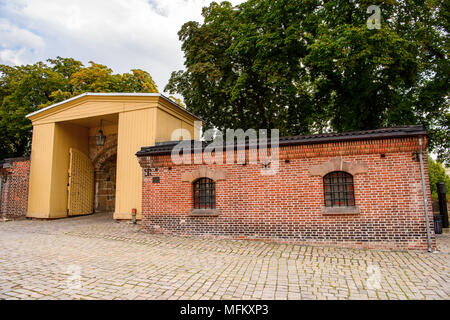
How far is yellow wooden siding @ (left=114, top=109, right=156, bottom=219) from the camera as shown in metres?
10.9

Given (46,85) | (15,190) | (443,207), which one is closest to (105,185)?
(15,190)

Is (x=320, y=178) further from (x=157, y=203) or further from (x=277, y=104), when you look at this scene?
(x=277, y=104)

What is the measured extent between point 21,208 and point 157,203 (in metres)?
9.53

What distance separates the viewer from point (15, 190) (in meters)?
13.9

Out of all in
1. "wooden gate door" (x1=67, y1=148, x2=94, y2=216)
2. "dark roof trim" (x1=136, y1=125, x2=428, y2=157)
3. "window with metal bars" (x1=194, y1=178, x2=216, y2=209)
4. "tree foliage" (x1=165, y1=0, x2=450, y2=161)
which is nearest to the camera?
"dark roof trim" (x1=136, y1=125, x2=428, y2=157)

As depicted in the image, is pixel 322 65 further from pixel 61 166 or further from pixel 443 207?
pixel 61 166

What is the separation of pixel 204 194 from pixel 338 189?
13.3 feet

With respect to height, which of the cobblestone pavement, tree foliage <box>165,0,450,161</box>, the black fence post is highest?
tree foliage <box>165,0,450,161</box>

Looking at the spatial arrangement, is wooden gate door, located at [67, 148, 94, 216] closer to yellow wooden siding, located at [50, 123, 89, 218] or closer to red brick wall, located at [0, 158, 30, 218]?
yellow wooden siding, located at [50, 123, 89, 218]

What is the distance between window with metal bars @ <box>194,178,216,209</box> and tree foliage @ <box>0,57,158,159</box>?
13.6 meters

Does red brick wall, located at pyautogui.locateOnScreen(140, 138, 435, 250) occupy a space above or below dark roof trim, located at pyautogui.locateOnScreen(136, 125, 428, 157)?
below

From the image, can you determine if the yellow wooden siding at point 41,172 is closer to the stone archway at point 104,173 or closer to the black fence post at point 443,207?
the stone archway at point 104,173

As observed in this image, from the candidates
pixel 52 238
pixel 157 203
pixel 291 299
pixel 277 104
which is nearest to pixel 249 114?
A: pixel 277 104

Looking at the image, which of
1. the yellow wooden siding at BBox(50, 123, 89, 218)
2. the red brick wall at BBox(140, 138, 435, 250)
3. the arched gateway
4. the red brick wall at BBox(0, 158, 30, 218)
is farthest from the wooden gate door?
the red brick wall at BBox(140, 138, 435, 250)
